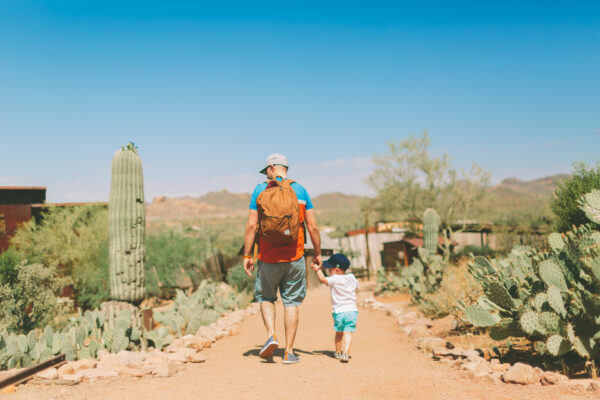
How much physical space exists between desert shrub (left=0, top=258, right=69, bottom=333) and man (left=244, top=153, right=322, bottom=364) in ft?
17.4

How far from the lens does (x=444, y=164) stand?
29.4 metres

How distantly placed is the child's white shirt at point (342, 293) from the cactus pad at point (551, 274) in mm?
2106

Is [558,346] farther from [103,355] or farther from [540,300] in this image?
[103,355]

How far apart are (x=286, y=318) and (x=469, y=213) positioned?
26.7 meters

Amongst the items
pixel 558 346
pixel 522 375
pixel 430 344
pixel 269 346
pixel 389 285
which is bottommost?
pixel 389 285

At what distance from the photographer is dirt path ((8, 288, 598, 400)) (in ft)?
13.9

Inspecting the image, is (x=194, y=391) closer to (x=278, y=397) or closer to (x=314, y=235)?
(x=278, y=397)

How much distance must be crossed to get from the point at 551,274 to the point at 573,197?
5.12 m

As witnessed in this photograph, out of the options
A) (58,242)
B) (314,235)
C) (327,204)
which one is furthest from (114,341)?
(327,204)

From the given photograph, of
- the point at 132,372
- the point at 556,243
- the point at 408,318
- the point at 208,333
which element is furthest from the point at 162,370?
the point at 408,318

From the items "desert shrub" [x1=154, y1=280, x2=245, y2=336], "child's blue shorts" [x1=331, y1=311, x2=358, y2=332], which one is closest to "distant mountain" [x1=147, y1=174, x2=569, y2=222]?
"desert shrub" [x1=154, y1=280, x2=245, y2=336]

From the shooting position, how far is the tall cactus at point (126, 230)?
8.12 metres

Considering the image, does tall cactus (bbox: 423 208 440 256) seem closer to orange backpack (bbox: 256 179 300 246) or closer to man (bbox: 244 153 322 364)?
man (bbox: 244 153 322 364)

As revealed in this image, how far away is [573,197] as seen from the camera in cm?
896
